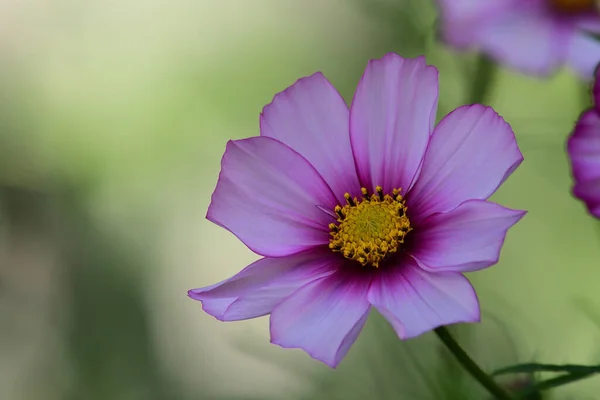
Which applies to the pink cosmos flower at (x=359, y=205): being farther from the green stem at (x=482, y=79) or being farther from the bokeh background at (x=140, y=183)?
the bokeh background at (x=140, y=183)

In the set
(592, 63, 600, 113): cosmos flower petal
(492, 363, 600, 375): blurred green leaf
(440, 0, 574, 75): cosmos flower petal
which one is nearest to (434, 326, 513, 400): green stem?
(492, 363, 600, 375): blurred green leaf

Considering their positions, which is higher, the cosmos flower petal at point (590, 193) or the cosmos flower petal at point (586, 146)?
the cosmos flower petal at point (586, 146)

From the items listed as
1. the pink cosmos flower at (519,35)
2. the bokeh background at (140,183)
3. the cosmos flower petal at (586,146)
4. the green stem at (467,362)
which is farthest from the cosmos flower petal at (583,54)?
the bokeh background at (140,183)

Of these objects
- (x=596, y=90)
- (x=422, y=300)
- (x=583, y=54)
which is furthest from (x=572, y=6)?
(x=422, y=300)

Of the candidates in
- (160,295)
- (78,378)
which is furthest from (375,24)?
(78,378)

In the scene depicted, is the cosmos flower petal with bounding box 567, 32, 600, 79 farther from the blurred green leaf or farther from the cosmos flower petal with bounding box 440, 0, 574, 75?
the blurred green leaf

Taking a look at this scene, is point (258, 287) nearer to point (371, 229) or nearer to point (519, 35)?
point (371, 229)
